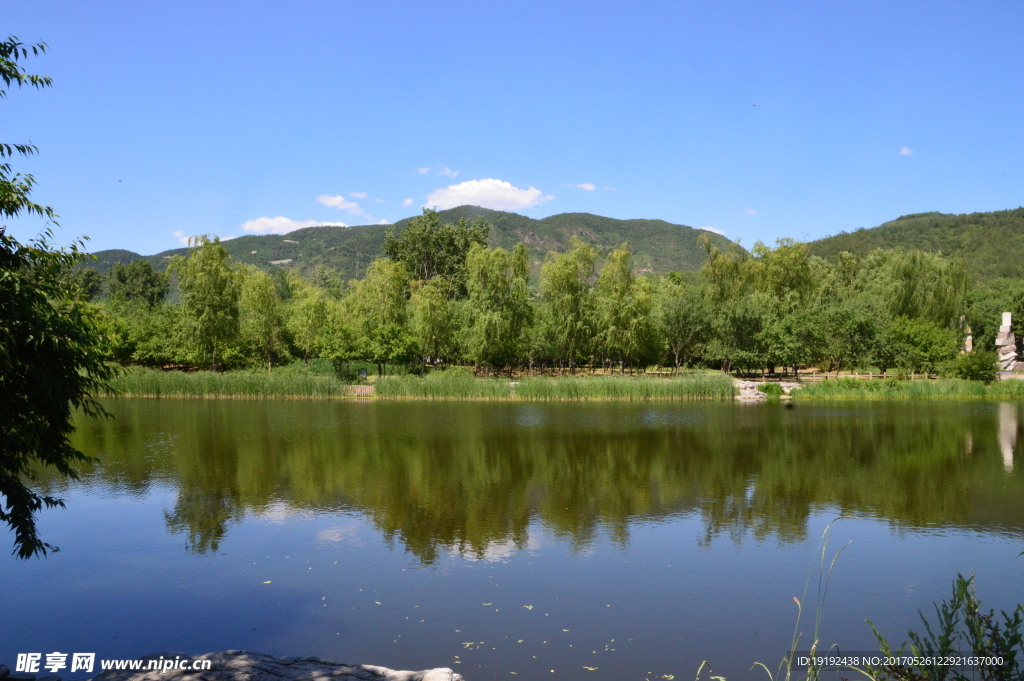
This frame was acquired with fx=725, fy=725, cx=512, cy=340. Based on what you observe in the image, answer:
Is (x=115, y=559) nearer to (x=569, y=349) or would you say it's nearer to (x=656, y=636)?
(x=656, y=636)

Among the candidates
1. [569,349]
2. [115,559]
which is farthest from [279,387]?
[115,559]

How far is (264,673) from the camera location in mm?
6340

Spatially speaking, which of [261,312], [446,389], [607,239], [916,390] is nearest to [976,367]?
[916,390]

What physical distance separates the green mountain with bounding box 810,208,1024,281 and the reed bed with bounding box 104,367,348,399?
2871 inches

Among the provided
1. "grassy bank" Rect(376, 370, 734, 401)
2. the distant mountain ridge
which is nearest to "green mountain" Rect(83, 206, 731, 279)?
the distant mountain ridge

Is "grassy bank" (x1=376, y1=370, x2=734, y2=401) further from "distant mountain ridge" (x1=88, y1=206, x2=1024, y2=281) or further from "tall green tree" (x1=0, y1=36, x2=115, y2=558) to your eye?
"distant mountain ridge" (x1=88, y1=206, x2=1024, y2=281)

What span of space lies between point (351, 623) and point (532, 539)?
13.1ft

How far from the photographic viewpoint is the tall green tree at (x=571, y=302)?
43500mm

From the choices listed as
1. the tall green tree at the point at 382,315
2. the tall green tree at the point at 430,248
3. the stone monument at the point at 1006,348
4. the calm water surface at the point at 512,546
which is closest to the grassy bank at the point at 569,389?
the tall green tree at the point at 382,315

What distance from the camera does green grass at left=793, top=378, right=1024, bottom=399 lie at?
33.9 meters

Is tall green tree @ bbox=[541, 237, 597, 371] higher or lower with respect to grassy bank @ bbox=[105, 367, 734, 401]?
higher

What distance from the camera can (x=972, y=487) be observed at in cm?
1528

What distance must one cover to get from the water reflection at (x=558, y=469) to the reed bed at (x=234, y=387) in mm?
5954

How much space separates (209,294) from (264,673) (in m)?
40.7
